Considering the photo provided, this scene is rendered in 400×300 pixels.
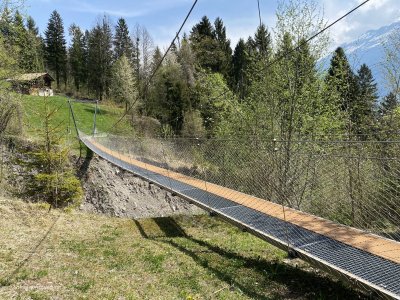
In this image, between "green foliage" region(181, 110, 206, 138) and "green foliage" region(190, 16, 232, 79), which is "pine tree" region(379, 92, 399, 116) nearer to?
"green foliage" region(181, 110, 206, 138)

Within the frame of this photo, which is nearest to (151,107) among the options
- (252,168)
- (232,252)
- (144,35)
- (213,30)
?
(213,30)

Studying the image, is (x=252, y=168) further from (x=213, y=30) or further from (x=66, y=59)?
(x=66, y=59)

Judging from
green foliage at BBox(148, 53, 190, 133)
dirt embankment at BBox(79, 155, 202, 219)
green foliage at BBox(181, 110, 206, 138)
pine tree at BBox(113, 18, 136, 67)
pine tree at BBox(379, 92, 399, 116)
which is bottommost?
dirt embankment at BBox(79, 155, 202, 219)

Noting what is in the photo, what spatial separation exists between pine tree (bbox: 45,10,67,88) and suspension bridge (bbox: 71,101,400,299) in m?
26.7

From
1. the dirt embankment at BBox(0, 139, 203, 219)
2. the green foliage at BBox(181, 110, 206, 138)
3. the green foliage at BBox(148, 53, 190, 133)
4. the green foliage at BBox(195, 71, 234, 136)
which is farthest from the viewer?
the green foliage at BBox(148, 53, 190, 133)

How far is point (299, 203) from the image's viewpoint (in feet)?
20.7

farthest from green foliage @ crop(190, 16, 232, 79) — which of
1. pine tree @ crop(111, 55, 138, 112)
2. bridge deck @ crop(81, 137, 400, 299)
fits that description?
bridge deck @ crop(81, 137, 400, 299)

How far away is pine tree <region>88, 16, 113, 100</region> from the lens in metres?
31.0

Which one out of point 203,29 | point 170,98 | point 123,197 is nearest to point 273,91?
point 123,197

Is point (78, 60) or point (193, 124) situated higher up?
point (78, 60)

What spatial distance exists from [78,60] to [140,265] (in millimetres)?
31519

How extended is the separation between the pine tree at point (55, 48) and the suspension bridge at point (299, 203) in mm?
26747

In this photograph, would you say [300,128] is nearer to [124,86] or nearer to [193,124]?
[193,124]

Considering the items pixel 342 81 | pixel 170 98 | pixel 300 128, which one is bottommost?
pixel 300 128
